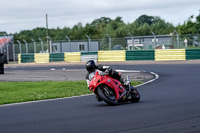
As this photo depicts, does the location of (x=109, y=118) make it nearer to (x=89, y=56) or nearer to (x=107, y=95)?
(x=107, y=95)

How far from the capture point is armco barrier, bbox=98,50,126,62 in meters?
36.8

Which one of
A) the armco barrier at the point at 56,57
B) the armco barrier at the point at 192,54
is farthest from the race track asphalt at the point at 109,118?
the armco barrier at the point at 56,57

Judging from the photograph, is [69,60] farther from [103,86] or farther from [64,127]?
[64,127]

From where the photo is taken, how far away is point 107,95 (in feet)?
33.2

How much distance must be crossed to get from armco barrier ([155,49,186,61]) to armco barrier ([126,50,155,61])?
0.50 m

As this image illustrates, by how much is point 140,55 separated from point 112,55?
109 inches

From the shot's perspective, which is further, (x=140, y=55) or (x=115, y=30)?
(x=115, y=30)

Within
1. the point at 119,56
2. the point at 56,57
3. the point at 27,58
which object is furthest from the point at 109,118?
the point at 27,58

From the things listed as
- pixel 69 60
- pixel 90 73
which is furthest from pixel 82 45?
pixel 90 73

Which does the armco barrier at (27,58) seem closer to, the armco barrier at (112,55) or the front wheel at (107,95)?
the armco barrier at (112,55)

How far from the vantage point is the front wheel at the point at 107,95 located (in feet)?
32.8

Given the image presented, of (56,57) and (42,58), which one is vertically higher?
(56,57)

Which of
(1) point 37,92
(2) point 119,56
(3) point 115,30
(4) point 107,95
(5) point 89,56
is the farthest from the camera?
(3) point 115,30

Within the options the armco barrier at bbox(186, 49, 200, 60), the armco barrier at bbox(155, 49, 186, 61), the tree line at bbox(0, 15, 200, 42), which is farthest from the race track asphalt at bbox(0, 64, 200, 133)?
the tree line at bbox(0, 15, 200, 42)
